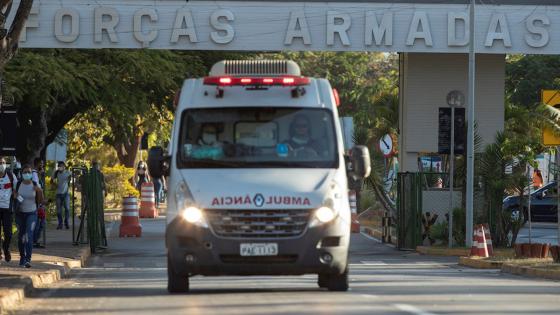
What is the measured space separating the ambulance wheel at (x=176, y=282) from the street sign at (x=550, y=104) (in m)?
11.4

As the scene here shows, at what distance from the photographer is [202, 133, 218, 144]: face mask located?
1645 cm

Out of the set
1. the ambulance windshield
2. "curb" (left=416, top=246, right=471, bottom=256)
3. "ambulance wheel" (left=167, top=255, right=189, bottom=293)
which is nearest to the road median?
"curb" (left=416, top=246, right=471, bottom=256)

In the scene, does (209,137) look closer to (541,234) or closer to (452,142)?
(452,142)

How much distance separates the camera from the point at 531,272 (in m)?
23.4

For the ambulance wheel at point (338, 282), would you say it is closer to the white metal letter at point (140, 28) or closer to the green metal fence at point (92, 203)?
the green metal fence at point (92, 203)

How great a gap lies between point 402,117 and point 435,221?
4.99m

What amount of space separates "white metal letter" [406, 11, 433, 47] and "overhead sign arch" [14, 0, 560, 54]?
0.03m

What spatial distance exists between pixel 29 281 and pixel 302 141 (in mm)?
4837

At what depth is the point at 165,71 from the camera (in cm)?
3628

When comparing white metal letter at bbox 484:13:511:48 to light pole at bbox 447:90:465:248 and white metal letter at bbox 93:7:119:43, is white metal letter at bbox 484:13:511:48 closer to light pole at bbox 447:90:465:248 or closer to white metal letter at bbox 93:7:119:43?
light pole at bbox 447:90:465:248

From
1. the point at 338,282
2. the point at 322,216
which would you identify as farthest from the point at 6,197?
the point at 322,216

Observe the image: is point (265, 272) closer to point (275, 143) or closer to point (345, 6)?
point (275, 143)

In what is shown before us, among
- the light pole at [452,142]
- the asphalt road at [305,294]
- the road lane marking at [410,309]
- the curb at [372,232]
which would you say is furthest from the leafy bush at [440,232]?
the road lane marking at [410,309]

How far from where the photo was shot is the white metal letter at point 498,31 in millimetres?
35531
